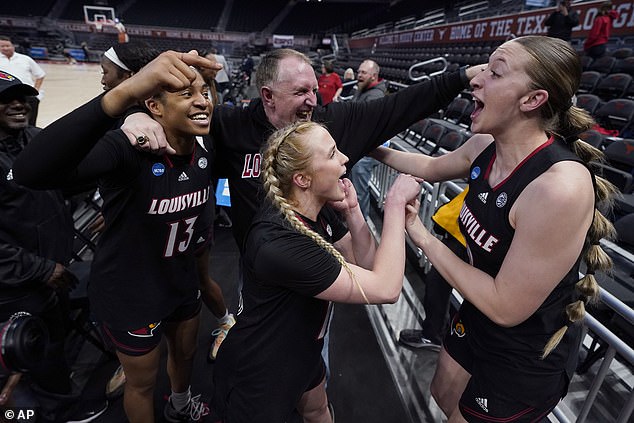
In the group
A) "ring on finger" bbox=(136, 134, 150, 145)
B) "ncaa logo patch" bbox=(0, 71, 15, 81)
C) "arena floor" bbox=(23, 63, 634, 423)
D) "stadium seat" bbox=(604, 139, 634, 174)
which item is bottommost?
"arena floor" bbox=(23, 63, 634, 423)

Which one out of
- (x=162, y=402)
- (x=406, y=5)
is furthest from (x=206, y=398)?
(x=406, y=5)

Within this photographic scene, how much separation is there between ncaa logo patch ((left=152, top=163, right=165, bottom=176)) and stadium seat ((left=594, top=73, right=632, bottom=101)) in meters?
6.85

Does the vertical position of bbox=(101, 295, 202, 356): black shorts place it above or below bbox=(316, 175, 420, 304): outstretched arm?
below

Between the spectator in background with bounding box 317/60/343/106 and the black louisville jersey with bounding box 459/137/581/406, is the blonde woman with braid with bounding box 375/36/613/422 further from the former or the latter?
the spectator in background with bounding box 317/60/343/106

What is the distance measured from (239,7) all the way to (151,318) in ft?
125

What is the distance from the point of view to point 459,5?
18609mm

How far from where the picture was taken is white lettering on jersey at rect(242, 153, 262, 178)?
1.77 meters

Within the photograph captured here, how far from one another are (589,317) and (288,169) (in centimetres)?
139

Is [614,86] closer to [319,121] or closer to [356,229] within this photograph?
[319,121]

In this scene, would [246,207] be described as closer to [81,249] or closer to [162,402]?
[162,402]

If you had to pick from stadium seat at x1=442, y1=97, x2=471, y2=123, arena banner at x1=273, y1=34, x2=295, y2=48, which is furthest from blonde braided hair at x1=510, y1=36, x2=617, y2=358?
arena banner at x1=273, y1=34, x2=295, y2=48

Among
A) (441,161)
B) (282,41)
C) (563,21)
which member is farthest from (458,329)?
(282,41)

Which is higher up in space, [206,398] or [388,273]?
[388,273]
